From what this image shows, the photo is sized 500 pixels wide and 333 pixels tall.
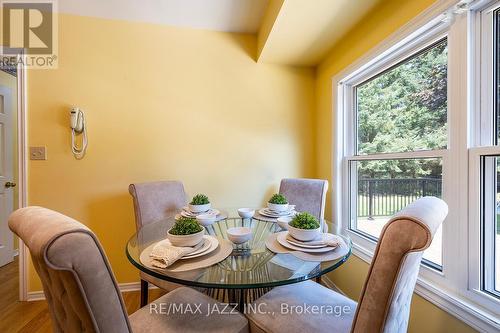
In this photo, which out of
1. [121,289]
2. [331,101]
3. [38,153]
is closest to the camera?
[38,153]

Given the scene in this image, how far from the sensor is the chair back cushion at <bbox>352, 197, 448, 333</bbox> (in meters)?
0.57

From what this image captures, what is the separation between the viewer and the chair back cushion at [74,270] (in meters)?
0.50

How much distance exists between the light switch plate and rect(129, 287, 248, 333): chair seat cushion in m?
1.72

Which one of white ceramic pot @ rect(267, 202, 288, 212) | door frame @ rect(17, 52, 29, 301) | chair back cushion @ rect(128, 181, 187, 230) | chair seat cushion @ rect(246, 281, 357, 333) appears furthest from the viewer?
door frame @ rect(17, 52, 29, 301)

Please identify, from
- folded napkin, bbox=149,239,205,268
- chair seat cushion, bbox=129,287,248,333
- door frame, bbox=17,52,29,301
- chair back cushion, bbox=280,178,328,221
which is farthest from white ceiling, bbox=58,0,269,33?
chair seat cushion, bbox=129,287,248,333

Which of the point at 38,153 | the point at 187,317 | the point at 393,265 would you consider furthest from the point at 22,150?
the point at 393,265

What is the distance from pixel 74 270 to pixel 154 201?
1.28 meters

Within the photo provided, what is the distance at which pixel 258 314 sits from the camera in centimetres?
100

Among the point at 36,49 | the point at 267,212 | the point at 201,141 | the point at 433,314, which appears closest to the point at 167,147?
the point at 201,141

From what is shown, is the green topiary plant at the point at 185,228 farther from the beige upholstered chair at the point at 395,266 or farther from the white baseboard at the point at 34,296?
the white baseboard at the point at 34,296

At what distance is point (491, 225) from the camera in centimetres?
101

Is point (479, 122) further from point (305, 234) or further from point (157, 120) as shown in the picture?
point (157, 120)

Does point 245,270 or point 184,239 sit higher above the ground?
point 184,239

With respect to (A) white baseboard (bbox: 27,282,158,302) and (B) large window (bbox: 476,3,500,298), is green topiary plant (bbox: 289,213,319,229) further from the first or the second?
(A) white baseboard (bbox: 27,282,158,302)
